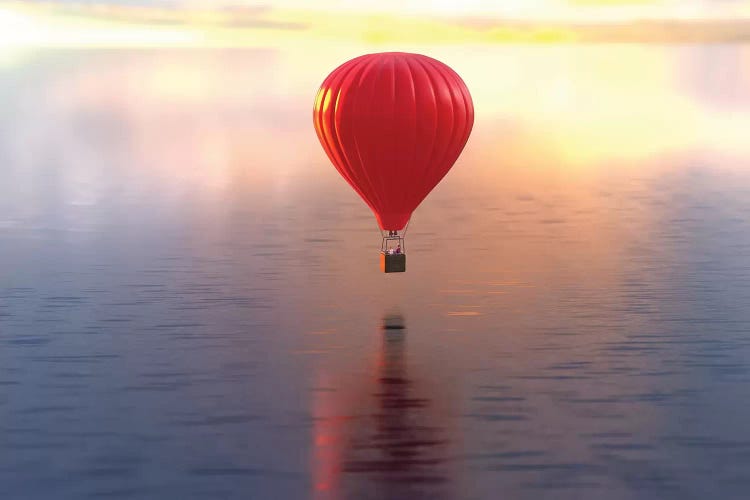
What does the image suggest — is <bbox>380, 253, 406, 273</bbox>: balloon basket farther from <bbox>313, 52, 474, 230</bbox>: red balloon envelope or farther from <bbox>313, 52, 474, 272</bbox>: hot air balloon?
<bbox>313, 52, 474, 230</bbox>: red balloon envelope

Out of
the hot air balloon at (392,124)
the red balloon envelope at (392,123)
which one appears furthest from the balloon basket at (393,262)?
the red balloon envelope at (392,123)

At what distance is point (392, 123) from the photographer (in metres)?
47.2

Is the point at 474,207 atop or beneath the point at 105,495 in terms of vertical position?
atop

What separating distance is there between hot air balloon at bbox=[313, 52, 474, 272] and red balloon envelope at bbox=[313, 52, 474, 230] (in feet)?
0.12

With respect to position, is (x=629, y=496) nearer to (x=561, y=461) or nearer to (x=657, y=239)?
(x=561, y=461)

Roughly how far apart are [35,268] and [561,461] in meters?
68.0

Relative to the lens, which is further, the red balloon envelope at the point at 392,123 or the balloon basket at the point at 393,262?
the red balloon envelope at the point at 392,123

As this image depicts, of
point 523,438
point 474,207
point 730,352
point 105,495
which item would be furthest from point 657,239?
point 105,495

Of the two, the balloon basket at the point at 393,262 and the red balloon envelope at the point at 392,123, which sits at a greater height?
the red balloon envelope at the point at 392,123

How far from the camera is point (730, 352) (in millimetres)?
59438

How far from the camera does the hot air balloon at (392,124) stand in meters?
47.1

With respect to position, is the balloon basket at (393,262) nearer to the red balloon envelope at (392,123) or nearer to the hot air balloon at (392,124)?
the hot air balloon at (392,124)

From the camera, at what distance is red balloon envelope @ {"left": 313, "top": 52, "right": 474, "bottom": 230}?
47125mm

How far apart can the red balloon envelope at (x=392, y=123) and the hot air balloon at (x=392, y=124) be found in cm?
4
